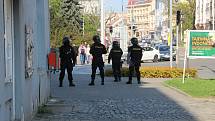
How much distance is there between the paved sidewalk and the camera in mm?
12109

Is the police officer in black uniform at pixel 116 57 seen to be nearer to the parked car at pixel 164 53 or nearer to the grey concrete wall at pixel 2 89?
the grey concrete wall at pixel 2 89

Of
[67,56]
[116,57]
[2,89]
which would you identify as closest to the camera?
[2,89]

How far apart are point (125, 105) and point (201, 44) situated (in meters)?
9.51

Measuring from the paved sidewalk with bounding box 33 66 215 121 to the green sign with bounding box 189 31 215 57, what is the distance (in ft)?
12.9

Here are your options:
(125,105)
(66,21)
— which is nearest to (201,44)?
(125,105)

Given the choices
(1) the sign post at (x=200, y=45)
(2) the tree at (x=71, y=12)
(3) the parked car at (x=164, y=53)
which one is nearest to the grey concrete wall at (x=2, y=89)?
(1) the sign post at (x=200, y=45)

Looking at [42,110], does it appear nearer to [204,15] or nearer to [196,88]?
[196,88]

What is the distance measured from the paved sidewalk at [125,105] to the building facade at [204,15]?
8375cm

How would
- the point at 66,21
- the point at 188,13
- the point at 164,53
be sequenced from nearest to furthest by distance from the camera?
the point at 164,53 → the point at 66,21 → the point at 188,13

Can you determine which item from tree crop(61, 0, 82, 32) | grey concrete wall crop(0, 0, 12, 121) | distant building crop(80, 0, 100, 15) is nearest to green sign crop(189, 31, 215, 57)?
grey concrete wall crop(0, 0, 12, 121)

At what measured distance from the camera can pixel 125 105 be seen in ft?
48.1

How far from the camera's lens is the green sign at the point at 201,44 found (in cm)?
2325

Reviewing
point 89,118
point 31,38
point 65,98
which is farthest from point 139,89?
point 31,38

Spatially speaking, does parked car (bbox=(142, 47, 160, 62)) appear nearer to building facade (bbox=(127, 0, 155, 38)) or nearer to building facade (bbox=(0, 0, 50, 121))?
building facade (bbox=(0, 0, 50, 121))
